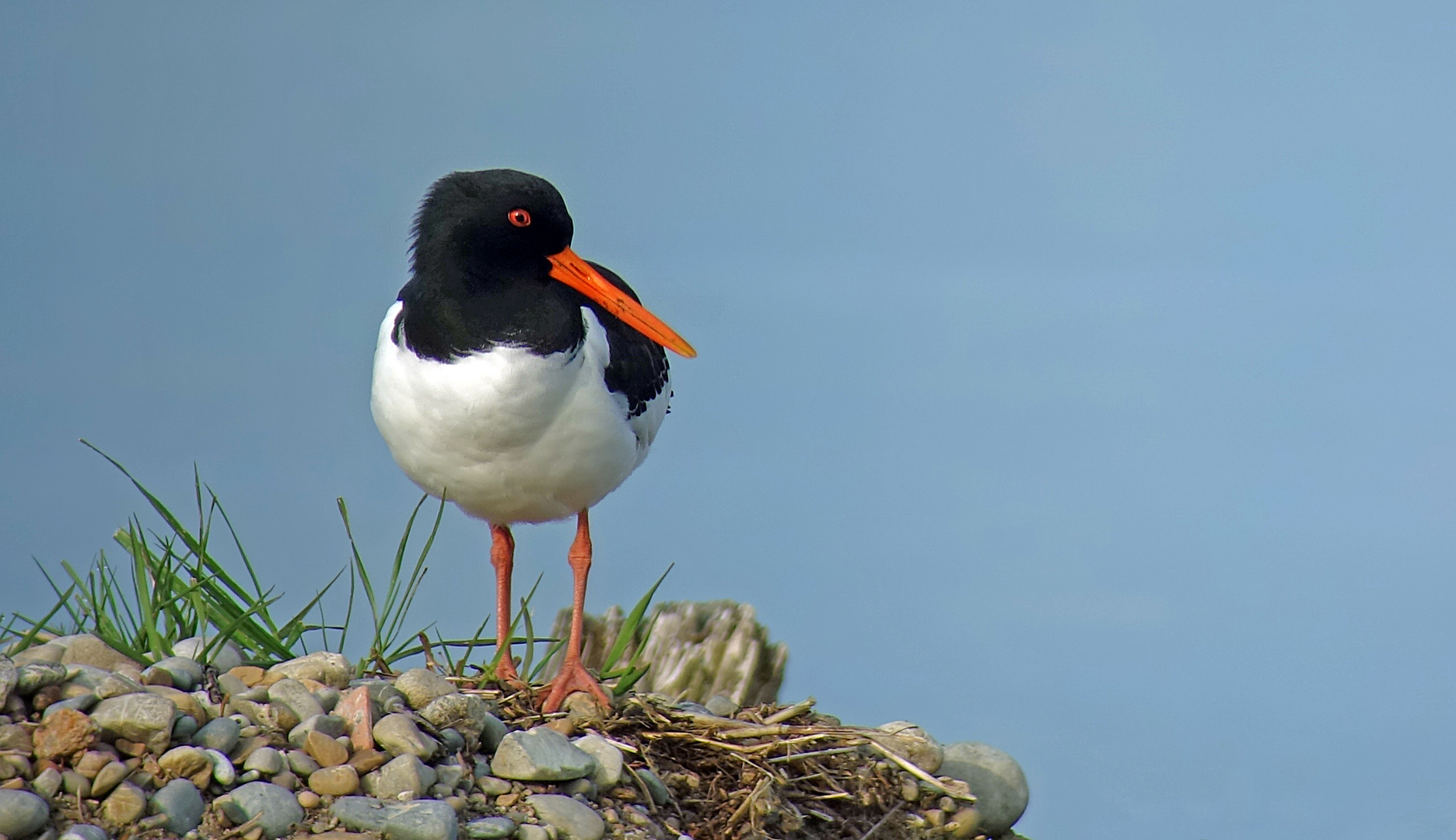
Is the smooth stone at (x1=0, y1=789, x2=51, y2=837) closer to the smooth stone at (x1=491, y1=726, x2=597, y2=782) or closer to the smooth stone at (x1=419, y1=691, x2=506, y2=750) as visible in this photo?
the smooth stone at (x1=419, y1=691, x2=506, y2=750)

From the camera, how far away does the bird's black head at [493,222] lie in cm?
589

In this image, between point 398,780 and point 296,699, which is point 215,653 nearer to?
point 296,699

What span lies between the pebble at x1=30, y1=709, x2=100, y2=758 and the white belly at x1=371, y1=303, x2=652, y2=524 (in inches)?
80.4

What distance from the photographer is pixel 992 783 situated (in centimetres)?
609

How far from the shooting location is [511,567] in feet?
22.8

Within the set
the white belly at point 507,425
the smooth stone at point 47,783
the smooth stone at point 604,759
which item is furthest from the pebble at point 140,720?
the white belly at point 507,425

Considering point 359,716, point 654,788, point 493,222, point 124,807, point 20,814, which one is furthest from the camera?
point 493,222

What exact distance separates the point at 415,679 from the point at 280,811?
34.6 inches

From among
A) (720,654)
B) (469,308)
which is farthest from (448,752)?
(720,654)

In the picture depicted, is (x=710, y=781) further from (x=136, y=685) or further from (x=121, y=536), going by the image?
(x=121, y=536)

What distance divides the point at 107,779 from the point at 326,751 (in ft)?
2.13

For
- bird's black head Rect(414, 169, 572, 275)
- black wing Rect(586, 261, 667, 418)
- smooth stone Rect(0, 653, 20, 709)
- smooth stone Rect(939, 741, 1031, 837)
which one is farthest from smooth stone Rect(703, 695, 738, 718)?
smooth stone Rect(0, 653, 20, 709)

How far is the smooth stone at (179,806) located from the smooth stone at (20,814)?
0.30 metres

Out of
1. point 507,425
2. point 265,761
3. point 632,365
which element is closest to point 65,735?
point 265,761
